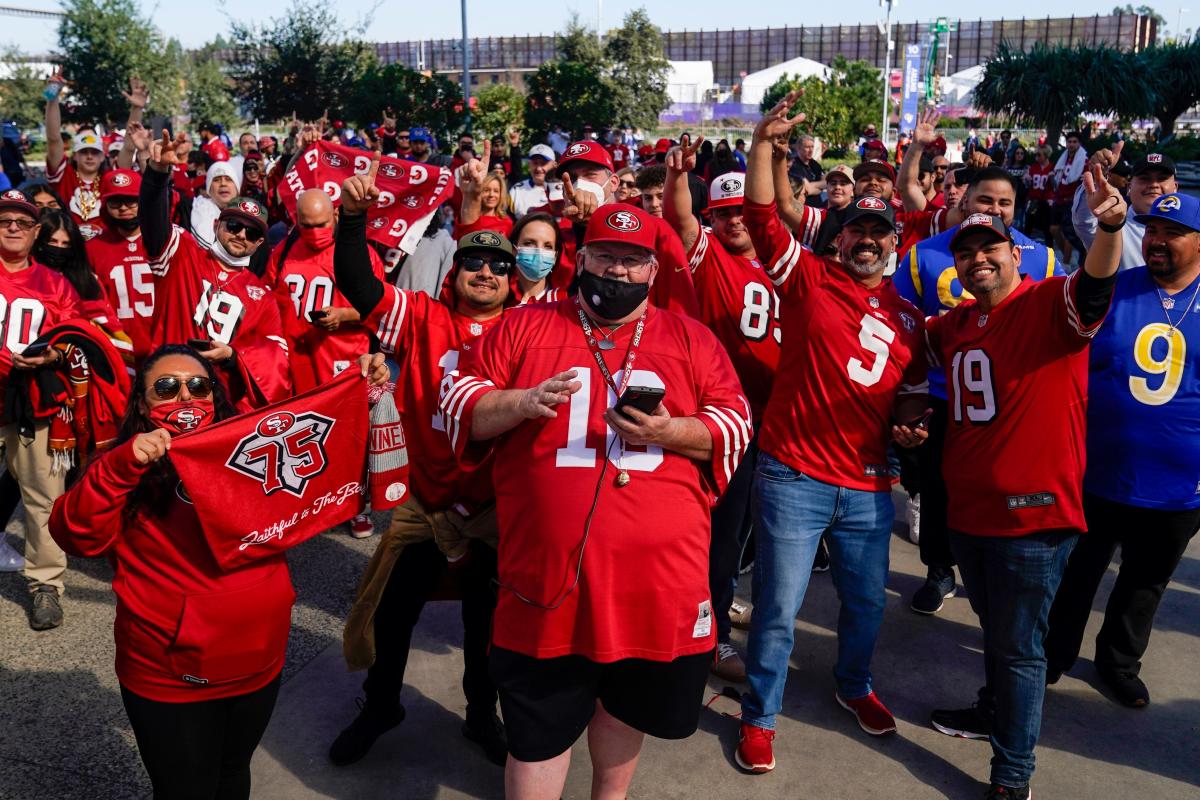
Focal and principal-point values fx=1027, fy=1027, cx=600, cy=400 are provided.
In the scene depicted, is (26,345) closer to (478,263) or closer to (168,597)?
(478,263)

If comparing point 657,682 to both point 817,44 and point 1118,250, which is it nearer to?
point 1118,250

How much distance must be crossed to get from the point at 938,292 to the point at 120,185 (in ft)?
15.7

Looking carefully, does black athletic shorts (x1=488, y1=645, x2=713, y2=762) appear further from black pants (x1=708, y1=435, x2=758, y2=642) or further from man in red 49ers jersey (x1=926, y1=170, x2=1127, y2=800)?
black pants (x1=708, y1=435, x2=758, y2=642)

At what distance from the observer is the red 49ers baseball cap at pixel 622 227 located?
10.4ft

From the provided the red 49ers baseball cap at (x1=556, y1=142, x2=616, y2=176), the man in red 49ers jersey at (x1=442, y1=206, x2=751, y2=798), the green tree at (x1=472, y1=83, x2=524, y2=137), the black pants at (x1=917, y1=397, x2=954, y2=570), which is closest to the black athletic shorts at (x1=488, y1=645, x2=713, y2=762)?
the man in red 49ers jersey at (x1=442, y1=206, x2=751, y2=798)

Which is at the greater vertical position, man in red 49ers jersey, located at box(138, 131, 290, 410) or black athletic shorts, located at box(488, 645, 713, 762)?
man in red 49ers jersey, located at box(138, 131, 290, 410)

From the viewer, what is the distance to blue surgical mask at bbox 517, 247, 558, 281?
15.0 feet

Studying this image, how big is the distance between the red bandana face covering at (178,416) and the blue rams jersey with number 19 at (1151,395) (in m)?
3.62

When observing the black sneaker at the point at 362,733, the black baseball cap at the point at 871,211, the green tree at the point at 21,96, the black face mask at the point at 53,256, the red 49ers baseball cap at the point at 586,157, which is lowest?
the black sneaker at the point at 362,733


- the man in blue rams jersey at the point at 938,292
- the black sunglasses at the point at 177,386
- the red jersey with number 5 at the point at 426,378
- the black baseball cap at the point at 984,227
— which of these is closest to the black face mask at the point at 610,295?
the red jersey with number 5 at the point at 426,378

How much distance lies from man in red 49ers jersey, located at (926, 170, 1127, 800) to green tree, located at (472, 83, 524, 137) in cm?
2136

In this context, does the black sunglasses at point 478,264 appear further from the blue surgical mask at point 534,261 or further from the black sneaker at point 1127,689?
the black sneaker at point 1127,689

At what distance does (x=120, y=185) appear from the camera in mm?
6172

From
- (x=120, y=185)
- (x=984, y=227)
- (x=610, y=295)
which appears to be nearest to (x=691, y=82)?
Answer: (x=120, y=185)
